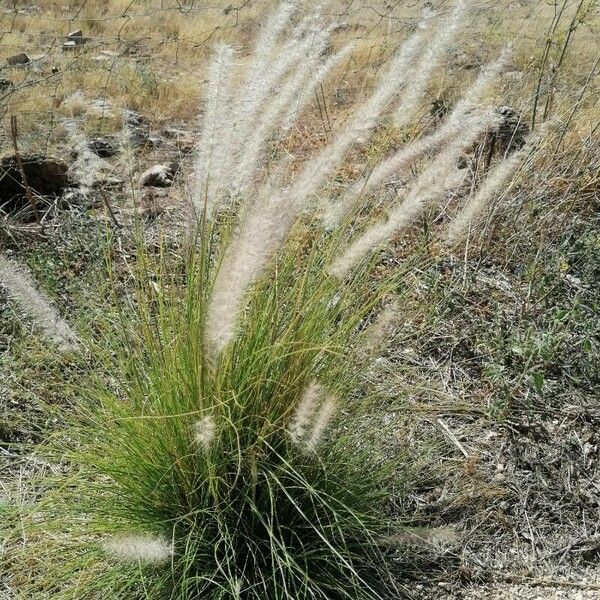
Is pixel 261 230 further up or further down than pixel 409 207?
further up

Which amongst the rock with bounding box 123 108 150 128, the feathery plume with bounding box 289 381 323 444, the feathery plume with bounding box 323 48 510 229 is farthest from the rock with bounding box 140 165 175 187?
the feathery plume with bounding box 289 381 323 444

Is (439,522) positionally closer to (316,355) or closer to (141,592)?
(316,355)

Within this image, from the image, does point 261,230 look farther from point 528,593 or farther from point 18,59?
point 18,59

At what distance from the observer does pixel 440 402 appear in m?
2.60

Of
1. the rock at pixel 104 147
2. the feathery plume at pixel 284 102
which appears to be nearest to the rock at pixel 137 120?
the rock at pixel 104 147

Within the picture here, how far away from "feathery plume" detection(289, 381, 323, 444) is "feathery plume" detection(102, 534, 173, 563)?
1.26 ft

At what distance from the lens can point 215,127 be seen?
181 cm

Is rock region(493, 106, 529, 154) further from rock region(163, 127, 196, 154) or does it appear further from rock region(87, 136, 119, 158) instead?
rock region(87, 136, 119, 158)

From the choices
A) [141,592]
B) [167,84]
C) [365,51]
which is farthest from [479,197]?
[365,51]

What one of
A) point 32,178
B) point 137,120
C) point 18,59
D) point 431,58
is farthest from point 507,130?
point 18,59

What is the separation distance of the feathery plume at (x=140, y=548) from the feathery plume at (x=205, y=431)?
0.80 feet

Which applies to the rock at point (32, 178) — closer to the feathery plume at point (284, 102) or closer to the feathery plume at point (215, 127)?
the feathery plume at point (284, 102)

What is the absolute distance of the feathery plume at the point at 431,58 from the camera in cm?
202

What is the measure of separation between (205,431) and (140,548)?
307 millimetres
